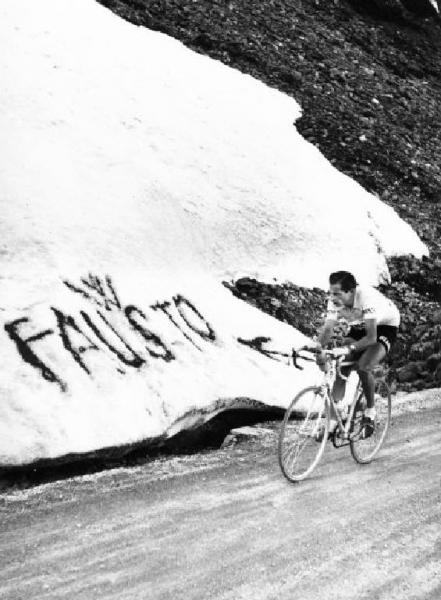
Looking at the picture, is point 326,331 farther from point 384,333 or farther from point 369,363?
point 384,333

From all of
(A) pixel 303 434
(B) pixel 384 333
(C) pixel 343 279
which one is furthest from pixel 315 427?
(C) pixel 343 279

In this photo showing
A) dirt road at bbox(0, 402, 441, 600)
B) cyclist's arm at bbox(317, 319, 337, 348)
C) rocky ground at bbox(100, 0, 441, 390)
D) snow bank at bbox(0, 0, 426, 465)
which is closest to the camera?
dirt road at bbox(0, 402, 441, 600)

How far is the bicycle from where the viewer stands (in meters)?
6.27

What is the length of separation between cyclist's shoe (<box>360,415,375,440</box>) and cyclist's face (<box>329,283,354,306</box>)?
1427mm

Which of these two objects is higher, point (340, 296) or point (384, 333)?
point (340, 296)

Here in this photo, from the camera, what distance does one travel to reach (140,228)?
418 inches

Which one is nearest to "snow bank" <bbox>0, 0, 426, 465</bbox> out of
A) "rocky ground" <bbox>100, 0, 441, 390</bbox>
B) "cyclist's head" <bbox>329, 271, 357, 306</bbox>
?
"rocky ground" <bbox>100, 0, 441, 390</bbox>

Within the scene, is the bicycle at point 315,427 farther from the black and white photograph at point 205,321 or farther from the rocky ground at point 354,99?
the rocky ground at point 354,99

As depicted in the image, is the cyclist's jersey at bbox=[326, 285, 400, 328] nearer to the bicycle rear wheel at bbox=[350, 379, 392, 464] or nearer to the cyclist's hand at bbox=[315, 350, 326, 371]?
the cyclist's hand at bbox=[315, 350, 326, 371]

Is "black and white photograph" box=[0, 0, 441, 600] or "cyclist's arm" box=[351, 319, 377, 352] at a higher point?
"cyclist's arm" box=[351, 319, 377, 352]

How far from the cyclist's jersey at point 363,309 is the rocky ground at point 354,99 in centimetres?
444

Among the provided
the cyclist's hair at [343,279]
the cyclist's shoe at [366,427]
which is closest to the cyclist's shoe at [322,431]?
the cyclist's shoe at [366,427]

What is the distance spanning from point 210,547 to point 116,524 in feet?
3.03

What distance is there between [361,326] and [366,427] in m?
1.23
